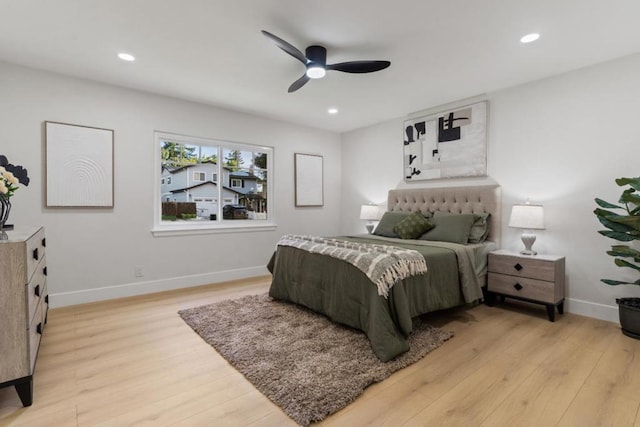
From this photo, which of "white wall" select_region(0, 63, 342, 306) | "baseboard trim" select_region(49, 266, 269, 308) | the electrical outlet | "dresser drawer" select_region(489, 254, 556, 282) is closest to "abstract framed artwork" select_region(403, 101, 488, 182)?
"dresser drawer" select_region(489, 254, 556, 282)

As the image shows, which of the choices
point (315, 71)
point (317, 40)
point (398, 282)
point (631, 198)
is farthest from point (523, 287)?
point (317, 40)

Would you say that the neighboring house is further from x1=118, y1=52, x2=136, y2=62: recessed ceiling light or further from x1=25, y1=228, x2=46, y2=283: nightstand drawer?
x1=25, y1=228, x2=46, y2=283: nightstand drawer

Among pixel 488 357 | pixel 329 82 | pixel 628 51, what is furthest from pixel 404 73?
pixel 488 357

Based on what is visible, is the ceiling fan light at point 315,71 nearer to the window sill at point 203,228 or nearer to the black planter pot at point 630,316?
the window sill at point 203,228

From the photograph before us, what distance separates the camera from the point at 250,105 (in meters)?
A: 4.28

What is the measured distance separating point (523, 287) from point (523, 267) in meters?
0.20

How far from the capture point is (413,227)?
3.80 m

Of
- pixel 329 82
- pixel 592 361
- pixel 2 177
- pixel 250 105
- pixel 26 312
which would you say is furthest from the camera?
pixel 250 105

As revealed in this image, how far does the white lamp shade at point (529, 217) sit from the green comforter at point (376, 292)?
1.97ft

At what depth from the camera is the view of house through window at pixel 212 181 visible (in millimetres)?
4139

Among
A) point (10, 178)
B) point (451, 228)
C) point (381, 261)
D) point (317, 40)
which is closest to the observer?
point (10, 178)

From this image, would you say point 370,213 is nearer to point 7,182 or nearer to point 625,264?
point 625,264

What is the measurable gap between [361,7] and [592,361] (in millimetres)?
2969

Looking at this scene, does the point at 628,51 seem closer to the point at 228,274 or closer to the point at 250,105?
the point at 250,105
